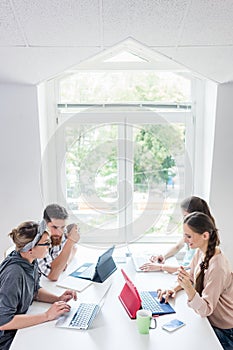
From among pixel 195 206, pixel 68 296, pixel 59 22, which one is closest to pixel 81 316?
pixel 68 296

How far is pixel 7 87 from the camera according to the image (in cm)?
271

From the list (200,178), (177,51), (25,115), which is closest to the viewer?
(177,51)

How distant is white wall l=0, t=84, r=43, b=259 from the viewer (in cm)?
274

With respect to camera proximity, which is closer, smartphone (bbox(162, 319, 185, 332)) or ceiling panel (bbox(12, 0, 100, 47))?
smartphone (bbox(162, 319, 185, 332))

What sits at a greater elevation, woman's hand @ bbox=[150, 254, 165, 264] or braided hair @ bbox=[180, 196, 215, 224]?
braided hair @ bbox=[180, 196, 215, 224]

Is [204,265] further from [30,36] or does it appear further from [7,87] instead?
[7,87]

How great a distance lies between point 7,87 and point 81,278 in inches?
56.9

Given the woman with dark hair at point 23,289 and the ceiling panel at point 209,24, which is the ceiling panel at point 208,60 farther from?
the woman with dark hair at point 23,289

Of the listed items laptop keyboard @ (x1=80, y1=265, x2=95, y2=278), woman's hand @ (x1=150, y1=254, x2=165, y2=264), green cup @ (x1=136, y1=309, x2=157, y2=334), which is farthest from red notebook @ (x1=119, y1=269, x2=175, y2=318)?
woman's hand @ (x1=150, y1=254, x2=165, y2=264)

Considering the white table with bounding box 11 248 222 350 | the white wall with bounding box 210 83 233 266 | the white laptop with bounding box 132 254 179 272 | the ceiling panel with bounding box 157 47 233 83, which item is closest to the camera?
the white table with bounding box 11 248 222 350

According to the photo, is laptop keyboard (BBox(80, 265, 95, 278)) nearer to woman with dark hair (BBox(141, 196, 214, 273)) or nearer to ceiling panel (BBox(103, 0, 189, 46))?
woman with dark hair (BBox(141, 196, 214, 273))

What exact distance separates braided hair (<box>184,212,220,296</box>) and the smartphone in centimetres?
25

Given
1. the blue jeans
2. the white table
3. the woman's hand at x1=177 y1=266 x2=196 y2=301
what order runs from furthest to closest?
the blue jeans
the woman's hand at x1=177 y1=266 x2=196 y2=301
the white table

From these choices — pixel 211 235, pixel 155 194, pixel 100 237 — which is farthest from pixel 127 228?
pixel 211 235
